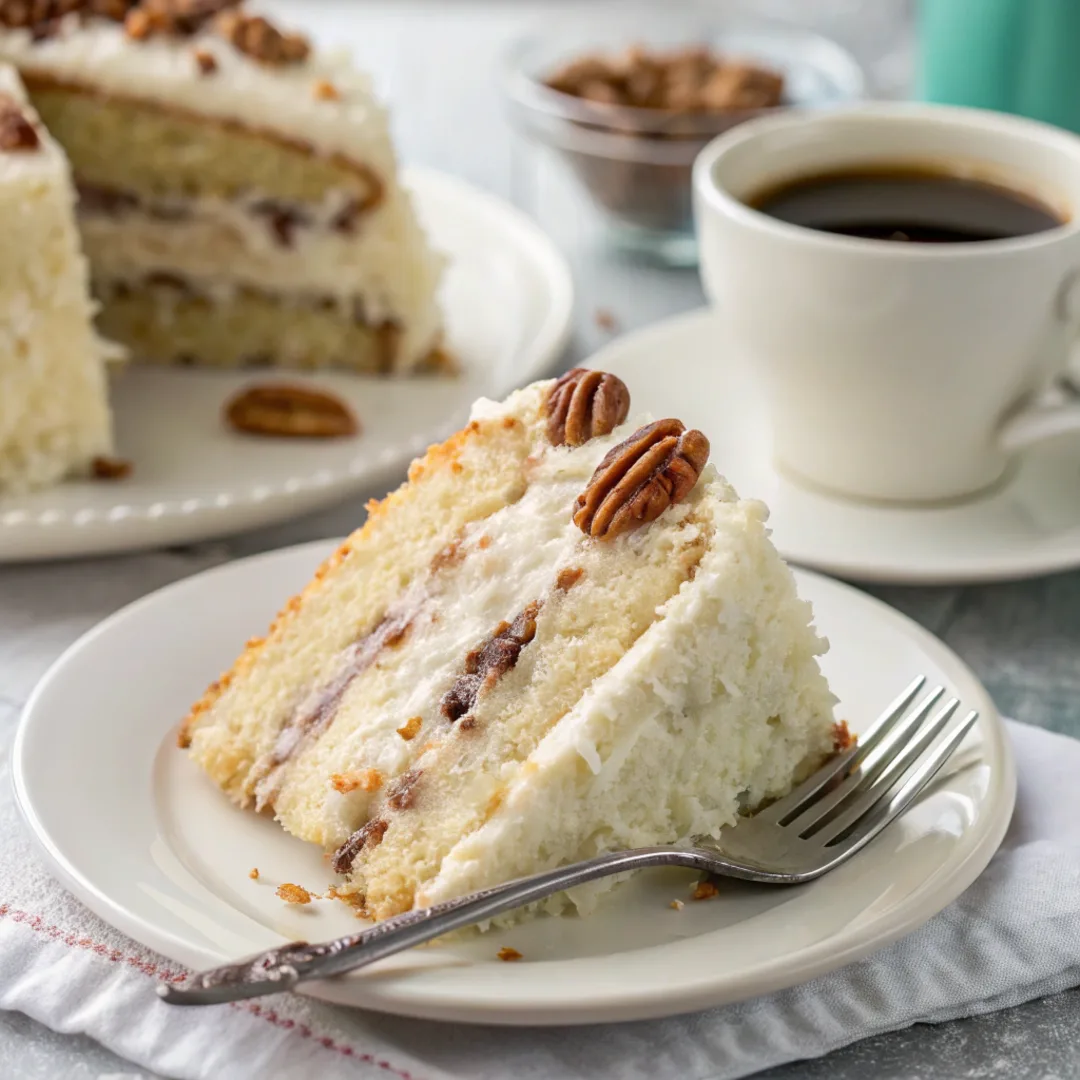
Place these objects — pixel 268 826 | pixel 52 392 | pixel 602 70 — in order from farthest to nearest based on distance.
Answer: pixel 602 70 → pixel 52 392 → pixel 268 826

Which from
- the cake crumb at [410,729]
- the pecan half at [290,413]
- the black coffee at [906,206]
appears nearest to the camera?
the cake crumb at [410,729]

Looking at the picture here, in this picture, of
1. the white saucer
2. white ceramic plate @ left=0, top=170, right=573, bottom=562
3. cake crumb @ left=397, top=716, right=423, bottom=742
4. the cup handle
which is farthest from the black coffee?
cake crumb @ left=397, top=716, right=423, bottom=742

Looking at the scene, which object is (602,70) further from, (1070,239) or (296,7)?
(296,7)

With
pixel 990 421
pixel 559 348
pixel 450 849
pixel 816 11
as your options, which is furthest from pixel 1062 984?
pixel 816 11

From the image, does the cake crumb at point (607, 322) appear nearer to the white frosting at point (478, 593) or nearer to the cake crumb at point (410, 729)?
the white frosting at point (478, 593)

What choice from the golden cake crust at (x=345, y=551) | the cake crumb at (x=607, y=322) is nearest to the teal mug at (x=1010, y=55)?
the cake crumb at (x=607, y=322)
